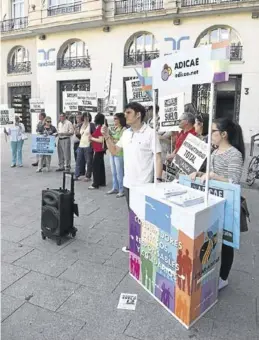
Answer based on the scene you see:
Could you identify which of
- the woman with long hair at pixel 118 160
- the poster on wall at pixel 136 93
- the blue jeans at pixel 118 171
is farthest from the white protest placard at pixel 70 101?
the blue jeans at pixel 118 171

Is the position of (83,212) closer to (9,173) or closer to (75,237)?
(75,237)

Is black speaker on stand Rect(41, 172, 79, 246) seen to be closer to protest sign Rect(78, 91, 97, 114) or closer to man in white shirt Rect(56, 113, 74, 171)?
protest sign Rect(78, 91, 97, 114)

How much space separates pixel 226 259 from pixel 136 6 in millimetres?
17977

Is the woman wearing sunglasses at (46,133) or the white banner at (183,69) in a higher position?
the white banner at (183,69)

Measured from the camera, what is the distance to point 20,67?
22641mm

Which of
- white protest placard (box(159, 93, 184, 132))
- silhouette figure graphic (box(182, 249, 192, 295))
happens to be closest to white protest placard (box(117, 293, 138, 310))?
silhouette figure graphic (box(182, 249, 192, 295))

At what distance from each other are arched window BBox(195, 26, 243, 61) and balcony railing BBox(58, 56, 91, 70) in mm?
6831

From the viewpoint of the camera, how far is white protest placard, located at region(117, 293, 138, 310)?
288cm

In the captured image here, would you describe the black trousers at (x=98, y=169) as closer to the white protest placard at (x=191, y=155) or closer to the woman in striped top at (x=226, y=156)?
the white protest placard at (x=191, y=155)

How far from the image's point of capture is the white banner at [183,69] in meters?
2.46

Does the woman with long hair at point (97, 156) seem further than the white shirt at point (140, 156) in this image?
Yes

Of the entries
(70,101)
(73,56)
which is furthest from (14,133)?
(73,56)

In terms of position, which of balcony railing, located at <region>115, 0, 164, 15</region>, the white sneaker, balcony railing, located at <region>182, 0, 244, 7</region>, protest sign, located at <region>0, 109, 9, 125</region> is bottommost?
the white sneaker

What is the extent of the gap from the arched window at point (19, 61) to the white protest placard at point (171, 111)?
19.7 meters
